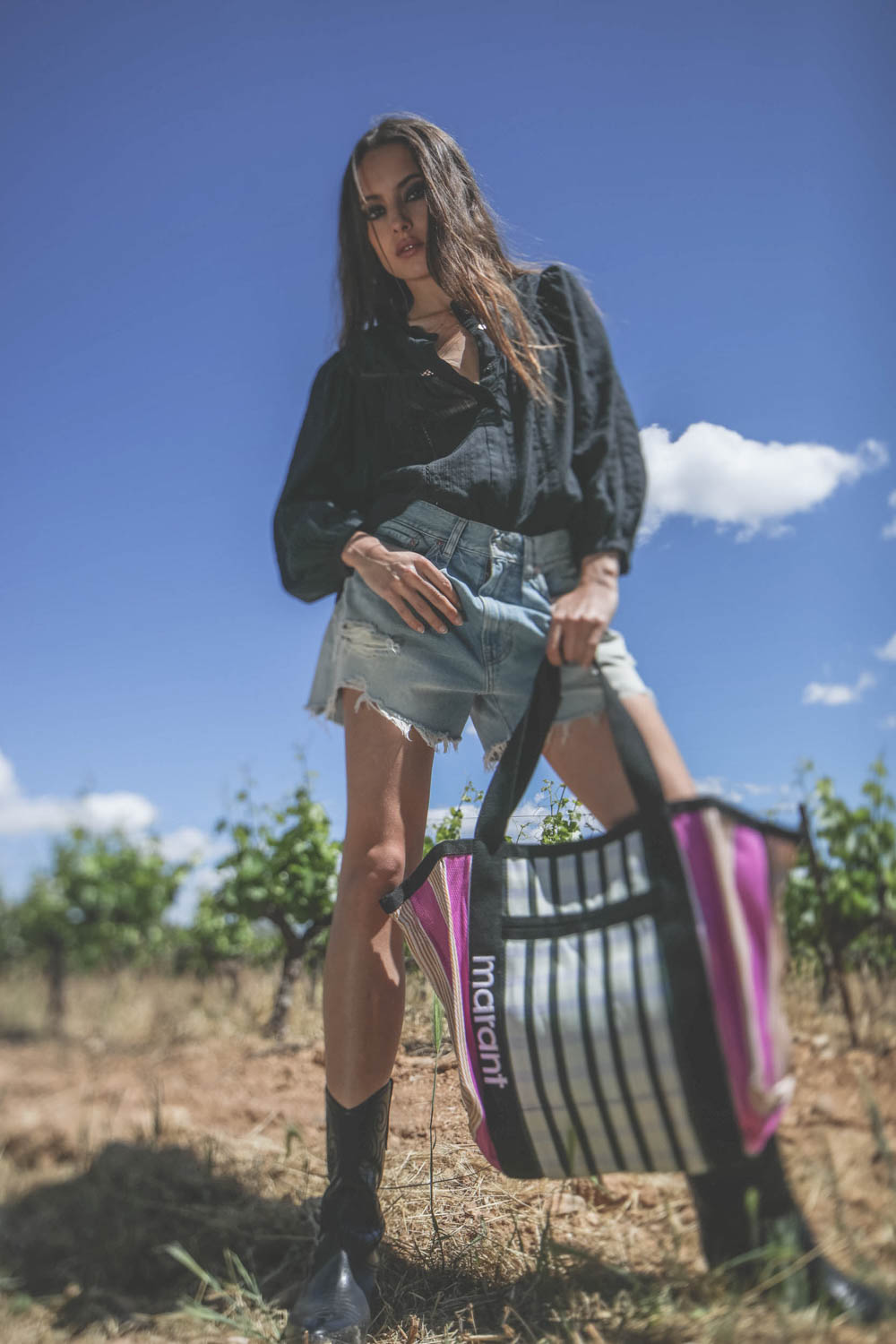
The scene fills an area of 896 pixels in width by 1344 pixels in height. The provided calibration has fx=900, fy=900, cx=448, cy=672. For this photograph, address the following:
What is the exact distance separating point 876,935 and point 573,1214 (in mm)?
675

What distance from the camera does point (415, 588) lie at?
4.66ft

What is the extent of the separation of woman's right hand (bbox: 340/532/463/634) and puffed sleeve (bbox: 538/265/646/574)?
225 mm

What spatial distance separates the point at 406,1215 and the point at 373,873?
0.68m

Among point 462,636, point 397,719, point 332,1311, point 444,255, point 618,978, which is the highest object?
point 444,255

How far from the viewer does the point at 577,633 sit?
128 cm

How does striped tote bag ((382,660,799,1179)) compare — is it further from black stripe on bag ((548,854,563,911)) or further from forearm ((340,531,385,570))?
forearm ((340,531,385,570))

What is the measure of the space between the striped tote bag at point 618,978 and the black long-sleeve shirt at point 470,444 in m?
0.31

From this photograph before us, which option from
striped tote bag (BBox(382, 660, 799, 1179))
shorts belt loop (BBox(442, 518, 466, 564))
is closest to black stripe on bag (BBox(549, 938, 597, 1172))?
striped tote bag (BBox(382, 660, 799, 1179))

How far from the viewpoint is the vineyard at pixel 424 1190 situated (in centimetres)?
110

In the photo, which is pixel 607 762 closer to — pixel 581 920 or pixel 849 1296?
pixel 581 920

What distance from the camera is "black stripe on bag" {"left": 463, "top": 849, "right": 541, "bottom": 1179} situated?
1.16 meters

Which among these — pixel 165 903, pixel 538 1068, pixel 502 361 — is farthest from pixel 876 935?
pixel 165 903

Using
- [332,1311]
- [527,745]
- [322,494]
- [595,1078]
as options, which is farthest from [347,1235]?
[322,494]

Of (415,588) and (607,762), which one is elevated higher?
(415,588)
